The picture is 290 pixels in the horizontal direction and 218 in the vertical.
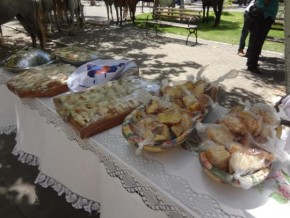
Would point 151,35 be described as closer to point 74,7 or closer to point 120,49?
point 120,49

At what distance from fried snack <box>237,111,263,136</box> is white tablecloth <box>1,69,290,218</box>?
0.66ft

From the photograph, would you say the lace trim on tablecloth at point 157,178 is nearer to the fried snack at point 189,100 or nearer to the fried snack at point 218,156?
the fried snack at point 218,156

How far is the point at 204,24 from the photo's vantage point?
10109mm

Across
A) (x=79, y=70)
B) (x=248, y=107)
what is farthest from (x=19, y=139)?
(x=248, y=107)

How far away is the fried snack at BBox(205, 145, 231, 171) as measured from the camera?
111cm

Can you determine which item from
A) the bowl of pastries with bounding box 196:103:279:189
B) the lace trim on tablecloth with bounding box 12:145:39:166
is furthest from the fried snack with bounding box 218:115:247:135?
the lace trim on tablecloth with bounding box 12:145:39:166

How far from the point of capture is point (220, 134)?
125 cm

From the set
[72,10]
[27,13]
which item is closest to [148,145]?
[27,13]

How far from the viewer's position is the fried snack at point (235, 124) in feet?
4.08

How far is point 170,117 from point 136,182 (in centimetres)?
36

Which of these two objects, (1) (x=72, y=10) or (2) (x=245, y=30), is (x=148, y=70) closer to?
(2) (x=245, y=30)

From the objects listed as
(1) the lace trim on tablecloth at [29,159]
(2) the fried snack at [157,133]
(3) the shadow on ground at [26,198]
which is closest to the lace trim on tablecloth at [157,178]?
(2) the fried snack at [157,133]

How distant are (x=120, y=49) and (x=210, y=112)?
572 centimetres

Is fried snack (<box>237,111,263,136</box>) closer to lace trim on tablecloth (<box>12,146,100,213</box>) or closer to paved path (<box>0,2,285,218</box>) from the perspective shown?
lace trim on tablecloth (<box>12,146,100,213</box>)
